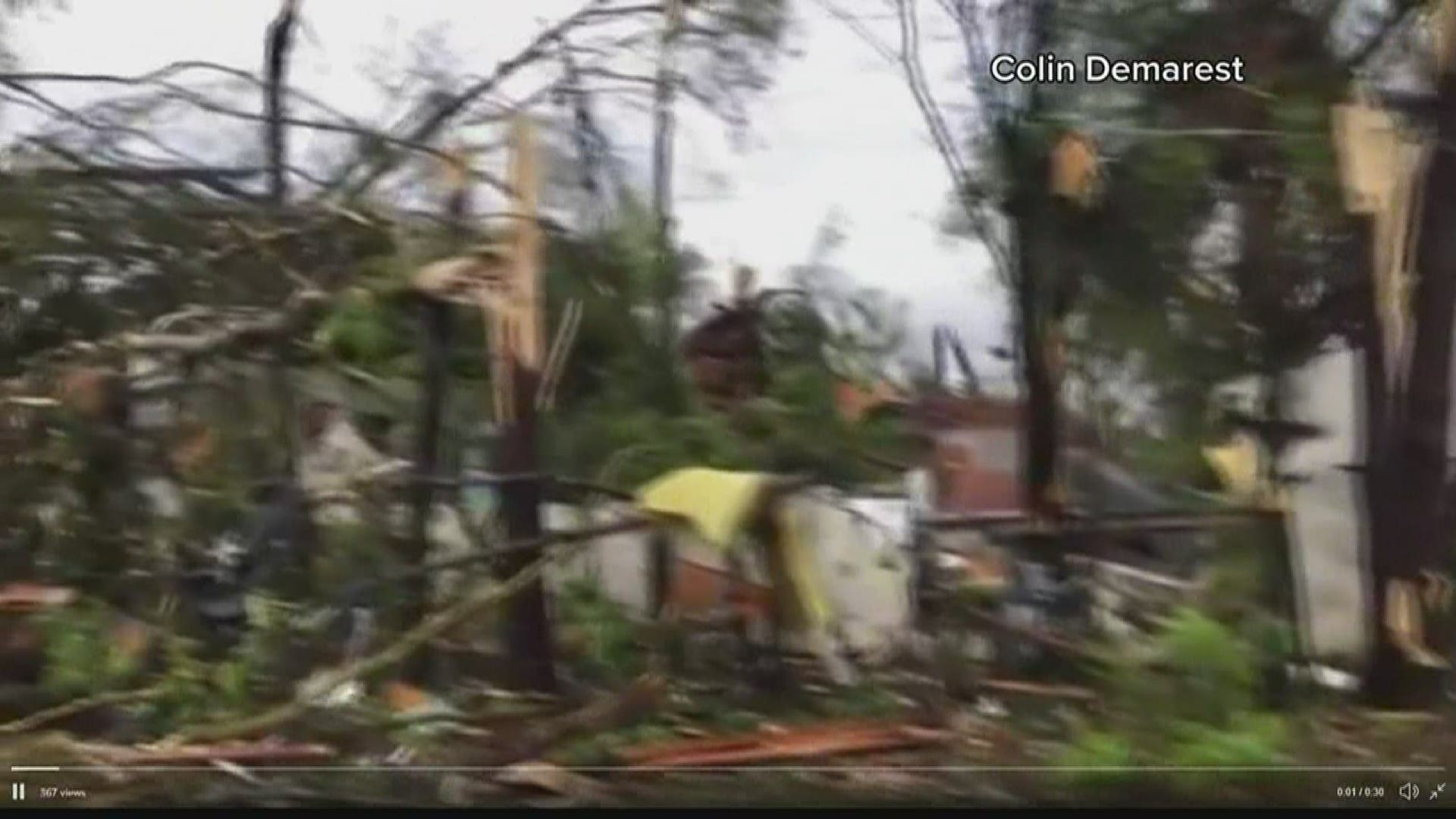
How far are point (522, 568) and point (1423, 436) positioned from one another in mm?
574

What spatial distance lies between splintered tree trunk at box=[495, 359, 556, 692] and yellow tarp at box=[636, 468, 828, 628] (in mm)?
73

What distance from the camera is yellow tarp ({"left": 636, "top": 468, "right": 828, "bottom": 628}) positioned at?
117cm

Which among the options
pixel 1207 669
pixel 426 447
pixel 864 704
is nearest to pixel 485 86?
pixel 426 447

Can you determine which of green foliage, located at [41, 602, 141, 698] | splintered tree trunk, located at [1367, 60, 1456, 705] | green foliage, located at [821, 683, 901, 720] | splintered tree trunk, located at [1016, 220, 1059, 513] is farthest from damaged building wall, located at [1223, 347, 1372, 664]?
green foliage, located at [41, 602, 141, 698]

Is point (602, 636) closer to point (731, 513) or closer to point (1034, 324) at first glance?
point (731, 513)

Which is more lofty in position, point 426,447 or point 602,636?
point 426,447

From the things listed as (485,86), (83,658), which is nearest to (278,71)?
Result: (485,86)

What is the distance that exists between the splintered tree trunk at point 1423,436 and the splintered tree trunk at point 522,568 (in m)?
0.52

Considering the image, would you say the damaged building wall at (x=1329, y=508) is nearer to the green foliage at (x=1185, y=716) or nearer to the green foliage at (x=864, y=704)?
the green foliage at (x=1185, y=716)

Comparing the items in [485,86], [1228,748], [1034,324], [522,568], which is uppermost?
[485,86]

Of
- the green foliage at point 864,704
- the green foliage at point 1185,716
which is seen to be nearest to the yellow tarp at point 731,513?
the green foliage at point 864,704

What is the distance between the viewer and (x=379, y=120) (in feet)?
3.88

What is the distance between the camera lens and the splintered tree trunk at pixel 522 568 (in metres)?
1.18

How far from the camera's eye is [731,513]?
1175 millimetres
